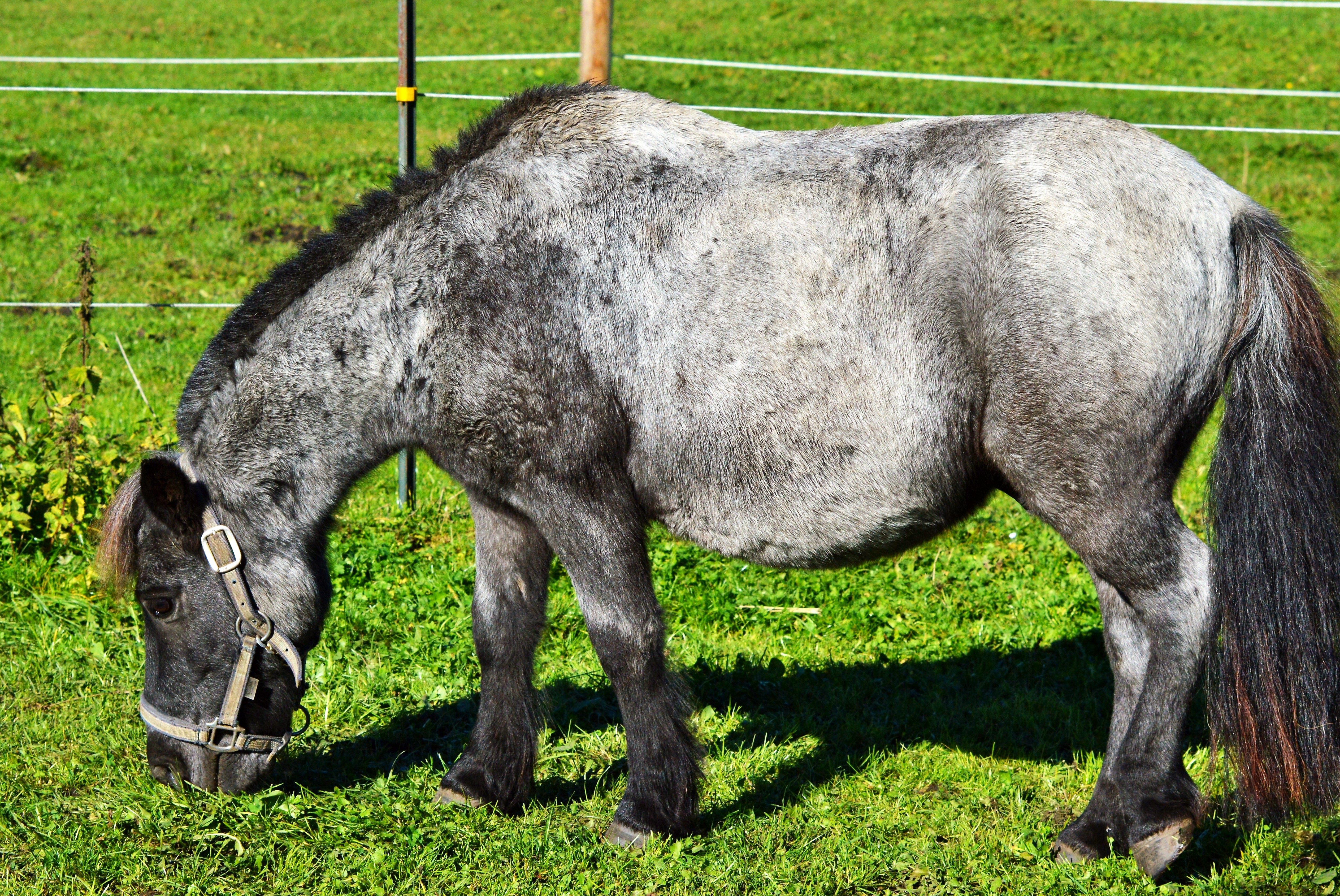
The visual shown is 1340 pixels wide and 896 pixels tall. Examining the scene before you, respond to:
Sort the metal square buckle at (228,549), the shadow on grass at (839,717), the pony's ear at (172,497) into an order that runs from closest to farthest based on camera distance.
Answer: the pony's ear at (172,497) → the metal square buckle at (228,549) → the shadow on grass at (839,717)

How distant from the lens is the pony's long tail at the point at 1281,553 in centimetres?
327

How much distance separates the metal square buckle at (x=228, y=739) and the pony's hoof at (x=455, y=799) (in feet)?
2.21

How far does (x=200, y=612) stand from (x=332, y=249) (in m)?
1.20

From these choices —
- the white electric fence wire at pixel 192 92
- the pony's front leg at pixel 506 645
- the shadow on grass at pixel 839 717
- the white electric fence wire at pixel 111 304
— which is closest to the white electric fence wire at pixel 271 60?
the white electric fence wire at pixel 192 92

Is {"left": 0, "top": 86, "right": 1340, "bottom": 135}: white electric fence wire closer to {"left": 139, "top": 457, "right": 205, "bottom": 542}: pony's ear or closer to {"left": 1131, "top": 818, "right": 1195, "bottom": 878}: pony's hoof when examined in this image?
{"left": 139, "top": 457, "right": 205, "bottom": 542}: pony's ear

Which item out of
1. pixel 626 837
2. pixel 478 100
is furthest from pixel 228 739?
pixel 478 100

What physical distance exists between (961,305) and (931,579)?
250 centimetres

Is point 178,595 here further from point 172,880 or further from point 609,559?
point 609,559

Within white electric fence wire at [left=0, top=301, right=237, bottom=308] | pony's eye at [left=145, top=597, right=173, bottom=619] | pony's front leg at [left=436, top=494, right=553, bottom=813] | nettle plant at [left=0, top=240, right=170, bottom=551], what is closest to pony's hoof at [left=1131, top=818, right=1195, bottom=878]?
pony's front leg at [left=436, top=494, right=553, bottom=813]

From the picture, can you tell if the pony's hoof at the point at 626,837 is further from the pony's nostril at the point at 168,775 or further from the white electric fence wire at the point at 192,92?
the white electric fence wire at the point at 192,92

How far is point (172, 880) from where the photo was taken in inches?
138

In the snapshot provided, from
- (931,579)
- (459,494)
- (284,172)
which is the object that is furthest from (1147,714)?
(284,172)

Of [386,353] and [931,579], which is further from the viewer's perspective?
[931,579]

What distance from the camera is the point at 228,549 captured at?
11.9 feet
